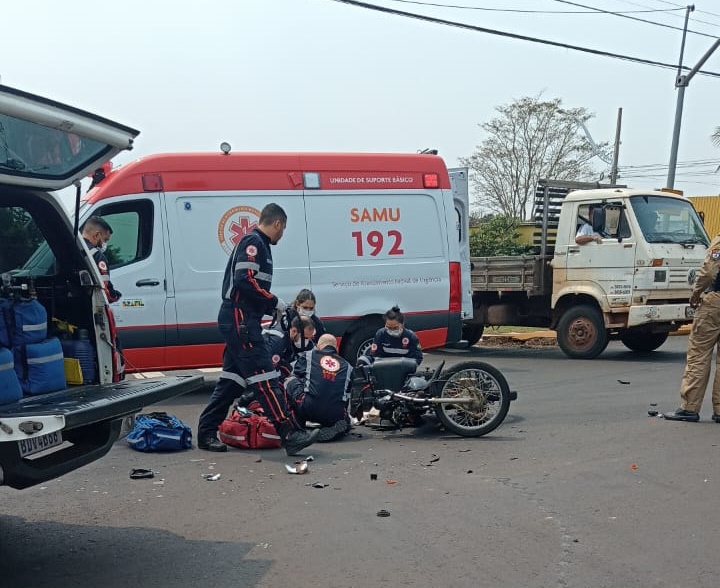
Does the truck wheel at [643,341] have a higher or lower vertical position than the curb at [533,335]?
higher

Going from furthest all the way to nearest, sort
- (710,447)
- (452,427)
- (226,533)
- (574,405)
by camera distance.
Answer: (574,405), (452,427), (710,447), (226,533)

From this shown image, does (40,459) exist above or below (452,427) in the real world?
above

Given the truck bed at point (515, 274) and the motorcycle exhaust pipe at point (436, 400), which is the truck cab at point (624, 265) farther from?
the motorcycle exhaust pipe at point (436, 400)

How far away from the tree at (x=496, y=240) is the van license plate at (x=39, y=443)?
11.5m

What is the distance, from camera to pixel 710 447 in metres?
6.61

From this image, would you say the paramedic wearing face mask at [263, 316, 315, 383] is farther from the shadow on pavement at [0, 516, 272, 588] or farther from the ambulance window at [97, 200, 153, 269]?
the shadow on pavement at [0, 516, 272, 588]

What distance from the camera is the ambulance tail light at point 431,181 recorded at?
34.3ft

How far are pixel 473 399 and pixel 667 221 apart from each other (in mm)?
6143

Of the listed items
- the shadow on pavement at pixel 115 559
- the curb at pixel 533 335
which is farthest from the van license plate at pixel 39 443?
the curb at pixel 533 335

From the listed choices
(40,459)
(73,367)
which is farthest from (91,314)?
(40,459)

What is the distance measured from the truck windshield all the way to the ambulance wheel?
430cm

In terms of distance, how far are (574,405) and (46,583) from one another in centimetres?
592

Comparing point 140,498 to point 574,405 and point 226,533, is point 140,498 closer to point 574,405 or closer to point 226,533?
point 226,533

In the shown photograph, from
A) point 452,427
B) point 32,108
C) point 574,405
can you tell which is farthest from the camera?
point 574,405
